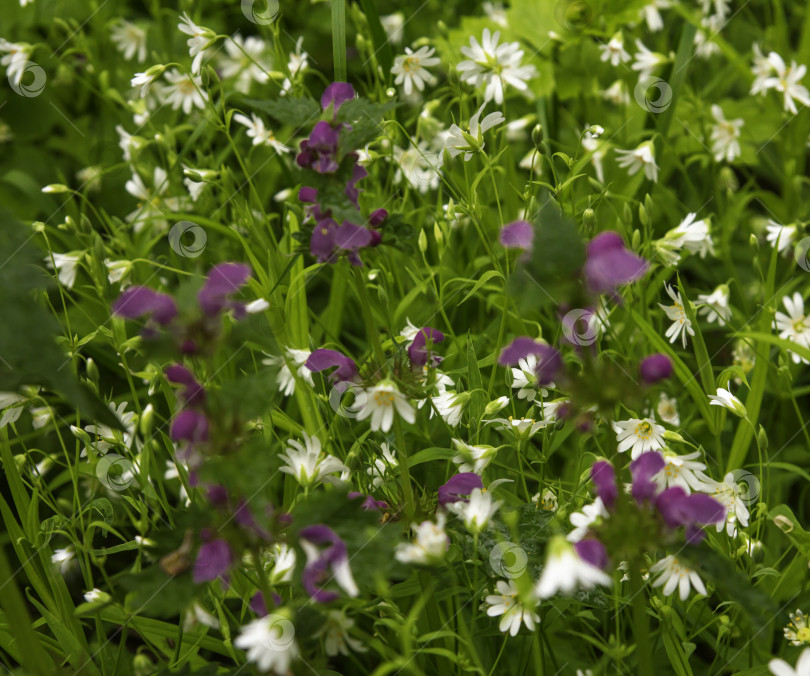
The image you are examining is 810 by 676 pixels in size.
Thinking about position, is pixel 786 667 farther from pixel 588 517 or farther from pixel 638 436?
pixel 638 436

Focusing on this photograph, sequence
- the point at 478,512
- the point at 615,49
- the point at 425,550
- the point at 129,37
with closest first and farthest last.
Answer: the point at 425,550 < the point at 478,512 < the point at 615,49 < the point at 129,37

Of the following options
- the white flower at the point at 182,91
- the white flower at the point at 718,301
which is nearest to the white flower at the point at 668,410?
the white flower at the point at 718,301

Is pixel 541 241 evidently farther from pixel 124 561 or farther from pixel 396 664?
pixel 124 561

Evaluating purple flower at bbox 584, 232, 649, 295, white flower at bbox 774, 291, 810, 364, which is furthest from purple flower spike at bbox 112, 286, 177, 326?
white flower at bbox 774, 291, 810, 364

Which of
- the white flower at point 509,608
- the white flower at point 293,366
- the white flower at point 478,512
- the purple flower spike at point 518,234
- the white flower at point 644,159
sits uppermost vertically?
the purple flower spike at point 518,234

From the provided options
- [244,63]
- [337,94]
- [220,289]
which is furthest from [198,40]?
[220,289]

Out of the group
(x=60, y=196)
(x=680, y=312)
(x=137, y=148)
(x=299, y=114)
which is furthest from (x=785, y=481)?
(x=60, y=196)

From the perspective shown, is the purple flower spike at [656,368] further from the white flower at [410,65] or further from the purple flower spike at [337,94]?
the white flower at [410,65]
